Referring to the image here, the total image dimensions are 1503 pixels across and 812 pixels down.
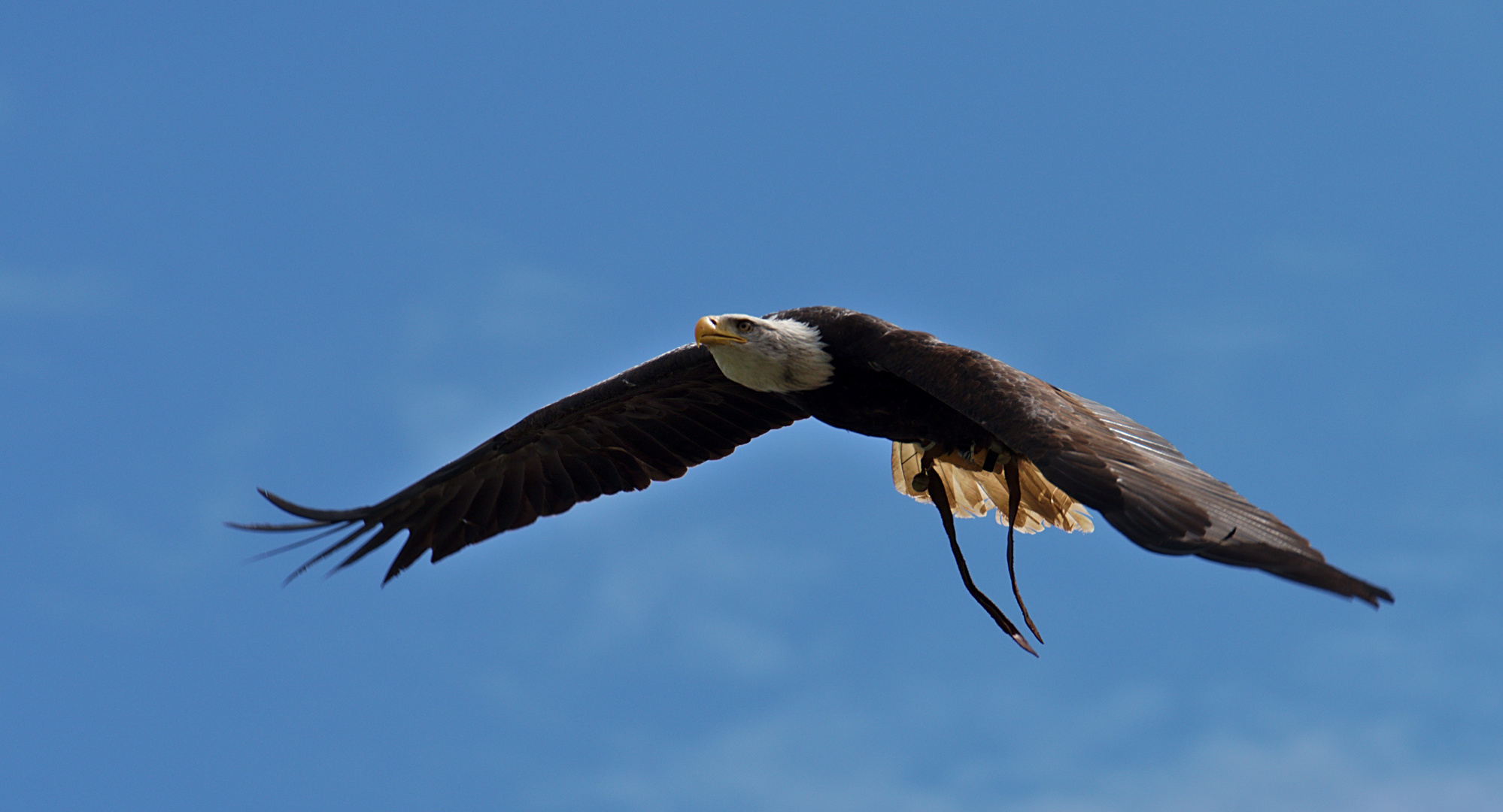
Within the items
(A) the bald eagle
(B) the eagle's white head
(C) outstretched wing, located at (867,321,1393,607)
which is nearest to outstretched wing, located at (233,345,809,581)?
(A) the bald eagle

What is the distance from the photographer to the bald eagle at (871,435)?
5336 mm

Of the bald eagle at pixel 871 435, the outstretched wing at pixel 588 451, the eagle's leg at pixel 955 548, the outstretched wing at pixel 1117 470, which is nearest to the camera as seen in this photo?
the outstretched wing at pixel 1117 470

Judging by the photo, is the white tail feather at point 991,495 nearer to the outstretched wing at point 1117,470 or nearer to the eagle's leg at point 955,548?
the eagle's leg at point 955,548

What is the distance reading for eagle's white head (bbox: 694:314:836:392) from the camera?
715 centimetres

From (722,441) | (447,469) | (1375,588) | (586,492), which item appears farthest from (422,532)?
(1375,588)

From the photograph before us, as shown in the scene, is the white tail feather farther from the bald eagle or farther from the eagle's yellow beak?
the eagle's yellow beak

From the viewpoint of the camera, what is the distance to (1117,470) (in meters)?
5.56

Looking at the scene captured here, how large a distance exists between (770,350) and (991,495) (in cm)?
181

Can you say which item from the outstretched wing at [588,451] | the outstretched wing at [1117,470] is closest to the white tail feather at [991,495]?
the outstretched wing at [588,451]

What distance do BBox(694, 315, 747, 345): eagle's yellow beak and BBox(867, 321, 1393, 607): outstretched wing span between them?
0.74m

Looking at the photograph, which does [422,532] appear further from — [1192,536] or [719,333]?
[1192,536]

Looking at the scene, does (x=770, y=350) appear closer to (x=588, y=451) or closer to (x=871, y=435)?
(x=871, y=435)

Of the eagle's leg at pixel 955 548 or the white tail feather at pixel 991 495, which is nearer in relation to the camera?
the eagle's leg at pixel 955 548

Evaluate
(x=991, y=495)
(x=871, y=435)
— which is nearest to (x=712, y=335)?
(x=871, y=435)
